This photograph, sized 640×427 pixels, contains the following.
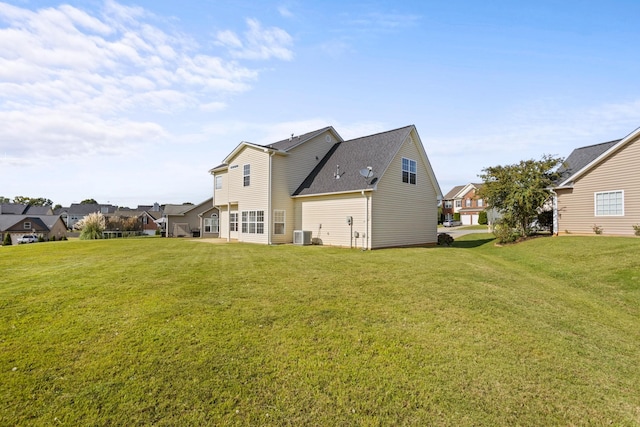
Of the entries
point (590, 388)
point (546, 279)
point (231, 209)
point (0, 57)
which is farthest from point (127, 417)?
point (231, 209)

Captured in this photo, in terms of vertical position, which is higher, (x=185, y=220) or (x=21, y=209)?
(x=21, y=209)

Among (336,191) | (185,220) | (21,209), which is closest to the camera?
(336,191)

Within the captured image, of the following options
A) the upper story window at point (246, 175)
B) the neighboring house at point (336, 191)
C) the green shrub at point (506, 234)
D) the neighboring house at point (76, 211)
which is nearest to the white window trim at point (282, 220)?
the neighboring house at point (336, 191)

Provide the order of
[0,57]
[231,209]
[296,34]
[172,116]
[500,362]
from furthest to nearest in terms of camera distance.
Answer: [231,209], [172,116], [296,34], [0,57], [500,362]

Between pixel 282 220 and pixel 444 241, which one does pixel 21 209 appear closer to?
pixel 282 220

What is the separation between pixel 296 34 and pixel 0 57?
31.4 feet

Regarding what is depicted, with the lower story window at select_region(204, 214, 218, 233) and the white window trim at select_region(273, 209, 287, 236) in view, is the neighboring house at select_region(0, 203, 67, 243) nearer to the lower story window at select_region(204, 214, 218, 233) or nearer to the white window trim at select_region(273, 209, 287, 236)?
the lower story window at select_region(204, 214, 218, 233)

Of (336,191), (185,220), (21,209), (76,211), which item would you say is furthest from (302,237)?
(76,211)

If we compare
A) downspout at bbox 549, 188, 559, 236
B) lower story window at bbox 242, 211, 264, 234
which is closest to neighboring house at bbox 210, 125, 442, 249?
lower story window at bbox 242, 211, 264, 234

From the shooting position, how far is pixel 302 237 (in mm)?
19516

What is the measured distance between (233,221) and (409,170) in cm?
1380

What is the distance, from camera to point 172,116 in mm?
15008

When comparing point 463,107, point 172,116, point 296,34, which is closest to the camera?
point 296,34

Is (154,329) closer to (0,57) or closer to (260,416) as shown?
(260,416)
